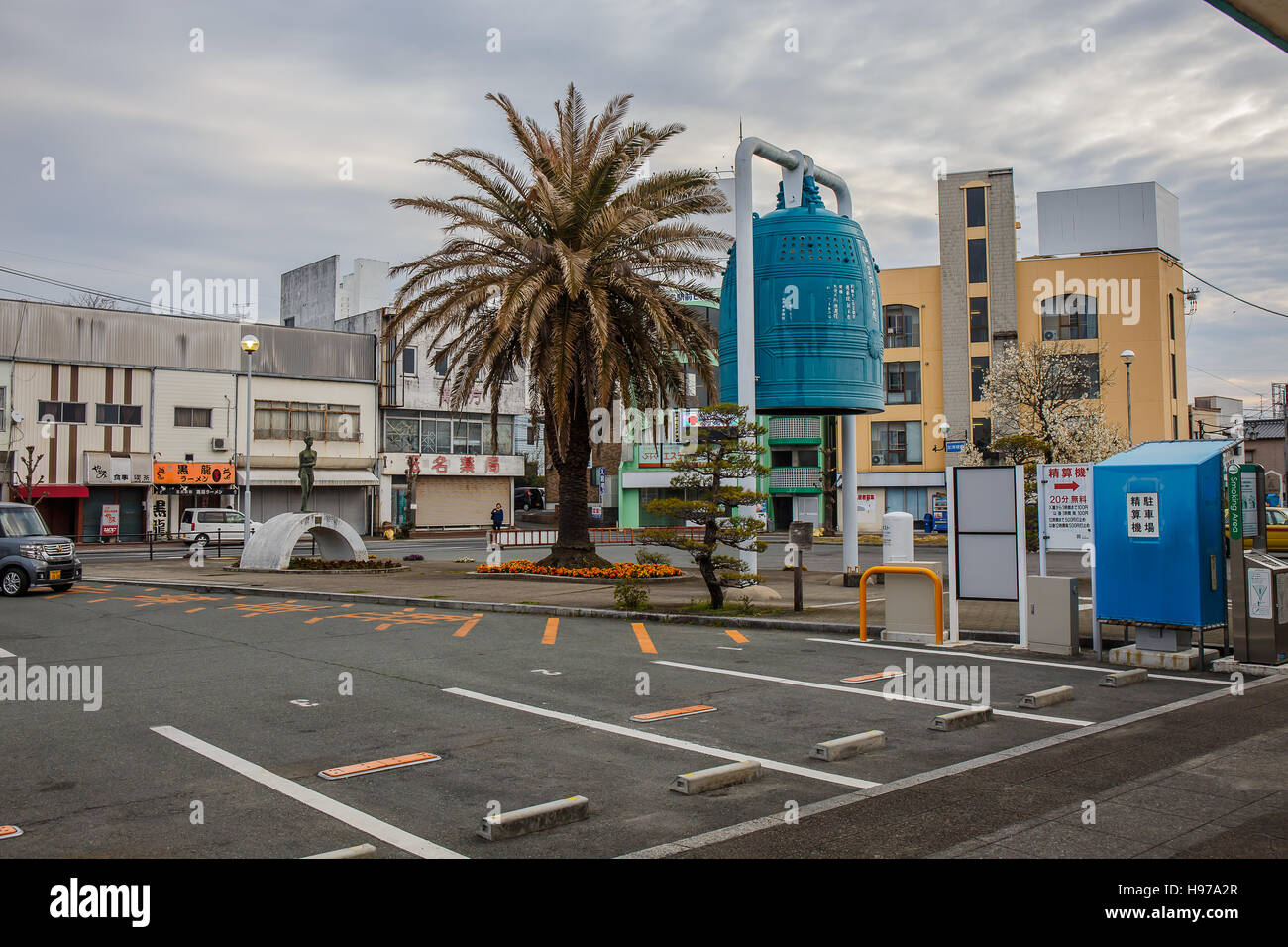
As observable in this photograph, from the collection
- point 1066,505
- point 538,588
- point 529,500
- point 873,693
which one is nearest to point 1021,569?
point 1066,505

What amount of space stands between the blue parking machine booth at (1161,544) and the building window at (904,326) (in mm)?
49325

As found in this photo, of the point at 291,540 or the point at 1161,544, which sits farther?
the point at 291,540

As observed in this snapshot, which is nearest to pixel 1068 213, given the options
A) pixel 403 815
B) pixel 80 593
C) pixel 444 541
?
pixel 444 541

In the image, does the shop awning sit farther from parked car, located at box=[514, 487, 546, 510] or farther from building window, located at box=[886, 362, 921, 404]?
building window, located at box=[886, 362, 921, 404]

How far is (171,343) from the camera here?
167 ft

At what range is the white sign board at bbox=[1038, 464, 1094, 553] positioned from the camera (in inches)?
526

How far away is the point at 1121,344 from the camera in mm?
55781

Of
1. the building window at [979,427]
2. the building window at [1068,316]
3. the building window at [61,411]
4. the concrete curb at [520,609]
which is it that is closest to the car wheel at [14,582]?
the concrete curb at [520,609]

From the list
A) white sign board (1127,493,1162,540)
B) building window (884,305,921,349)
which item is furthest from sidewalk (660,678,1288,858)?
building window (884,305,921,349)

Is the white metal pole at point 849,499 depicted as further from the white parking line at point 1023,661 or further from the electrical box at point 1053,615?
the electrical box at point 1053,615

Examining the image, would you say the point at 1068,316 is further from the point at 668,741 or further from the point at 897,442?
the point at 668,741

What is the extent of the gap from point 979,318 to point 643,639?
1965 inches

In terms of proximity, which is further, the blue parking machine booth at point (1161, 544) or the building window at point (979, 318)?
the building window at point (979, 318)

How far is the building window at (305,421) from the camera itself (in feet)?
177
